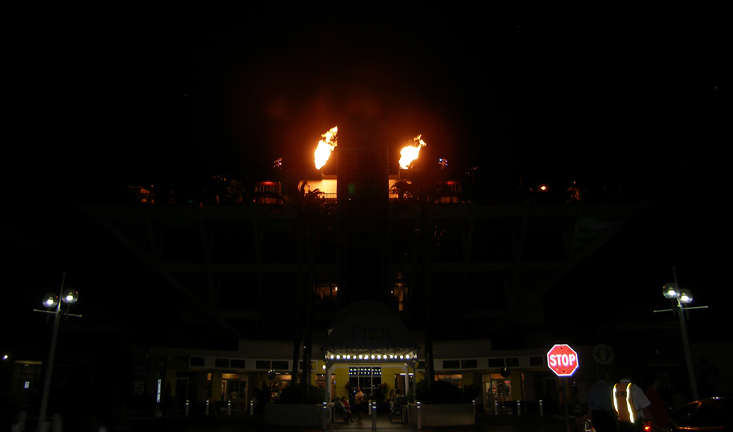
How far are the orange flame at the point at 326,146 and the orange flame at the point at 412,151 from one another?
6511mm

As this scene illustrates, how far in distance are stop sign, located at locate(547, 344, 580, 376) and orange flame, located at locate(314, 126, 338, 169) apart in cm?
3647

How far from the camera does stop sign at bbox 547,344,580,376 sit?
12.4m

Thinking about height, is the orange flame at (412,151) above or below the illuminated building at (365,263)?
above

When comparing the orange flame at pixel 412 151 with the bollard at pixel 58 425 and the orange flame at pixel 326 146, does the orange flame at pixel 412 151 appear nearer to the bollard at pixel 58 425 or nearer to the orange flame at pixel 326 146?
the orange flame at pixel 326 146

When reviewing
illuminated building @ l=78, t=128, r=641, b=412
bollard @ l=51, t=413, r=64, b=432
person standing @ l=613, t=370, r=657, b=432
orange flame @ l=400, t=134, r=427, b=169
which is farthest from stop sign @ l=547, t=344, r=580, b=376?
orange flame @ l=400, t=134, r=427, b=169

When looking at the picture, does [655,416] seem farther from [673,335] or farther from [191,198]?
[191,198]

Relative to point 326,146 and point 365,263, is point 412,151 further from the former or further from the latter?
point 365,263

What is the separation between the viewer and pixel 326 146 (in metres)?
49.3

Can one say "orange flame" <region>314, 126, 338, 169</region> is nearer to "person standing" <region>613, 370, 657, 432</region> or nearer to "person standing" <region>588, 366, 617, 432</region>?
"person standing" <region>588, 366, 617, 432</region>

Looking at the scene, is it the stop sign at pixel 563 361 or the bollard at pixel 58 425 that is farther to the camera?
the stop sign at pixel 563 361

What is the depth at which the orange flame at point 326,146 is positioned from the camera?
4784 cm

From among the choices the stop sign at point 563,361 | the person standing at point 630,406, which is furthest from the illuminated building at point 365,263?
the person standing at point 630,406

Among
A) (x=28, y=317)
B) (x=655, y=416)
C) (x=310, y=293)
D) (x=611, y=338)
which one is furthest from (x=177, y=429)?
(x=611, y=338)

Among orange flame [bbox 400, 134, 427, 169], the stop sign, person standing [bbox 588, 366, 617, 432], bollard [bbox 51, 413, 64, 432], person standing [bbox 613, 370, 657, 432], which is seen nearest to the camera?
person standing [bbox 613, 370, 657, 432]
